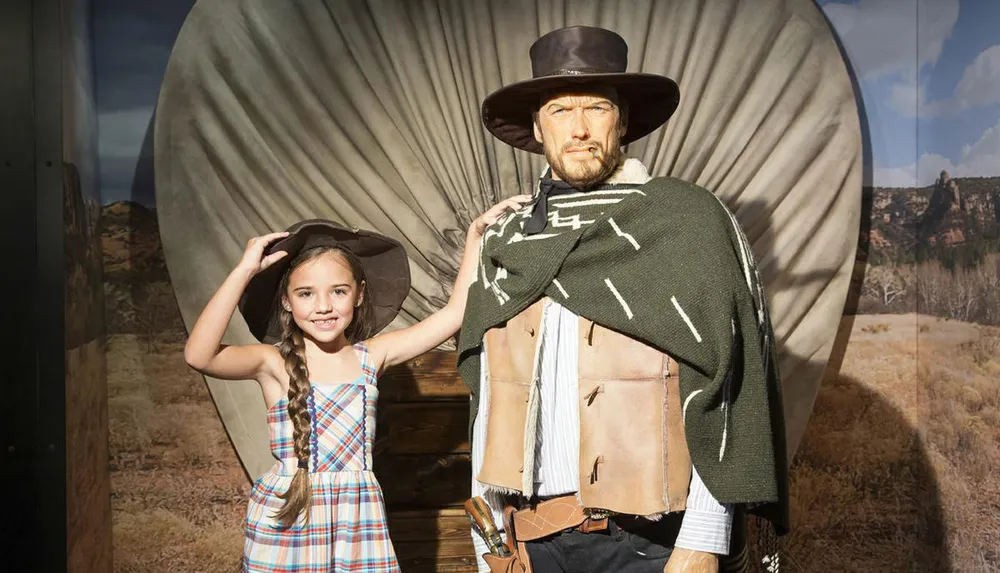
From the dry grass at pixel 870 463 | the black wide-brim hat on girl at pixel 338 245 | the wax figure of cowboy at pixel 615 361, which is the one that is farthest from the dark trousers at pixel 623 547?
the dry grass at pixel 870 463

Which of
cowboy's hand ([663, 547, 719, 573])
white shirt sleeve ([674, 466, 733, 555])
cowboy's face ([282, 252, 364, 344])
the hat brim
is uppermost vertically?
the hat brim

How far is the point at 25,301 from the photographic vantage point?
285 centimetres

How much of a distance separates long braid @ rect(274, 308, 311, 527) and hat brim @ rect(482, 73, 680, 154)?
821 millimetres

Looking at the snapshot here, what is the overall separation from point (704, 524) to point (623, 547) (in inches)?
8.3

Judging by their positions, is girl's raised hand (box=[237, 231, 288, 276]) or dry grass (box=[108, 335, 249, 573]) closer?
girl's raised hand (box=[237, 231, 288, 276])

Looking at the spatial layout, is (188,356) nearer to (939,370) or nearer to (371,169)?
(371,169)

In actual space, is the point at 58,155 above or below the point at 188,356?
above

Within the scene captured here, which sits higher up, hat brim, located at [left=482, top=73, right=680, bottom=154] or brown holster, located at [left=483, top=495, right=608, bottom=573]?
hat brim, located at [left=482, top=73, right=680, bottom=154]

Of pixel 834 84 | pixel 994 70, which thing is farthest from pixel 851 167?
pixel 994 70

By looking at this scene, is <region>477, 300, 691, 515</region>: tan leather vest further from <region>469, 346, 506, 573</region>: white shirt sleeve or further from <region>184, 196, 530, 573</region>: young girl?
<region>184, 196, 530, 573</region>: young girl

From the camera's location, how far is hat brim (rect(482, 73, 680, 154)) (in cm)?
217

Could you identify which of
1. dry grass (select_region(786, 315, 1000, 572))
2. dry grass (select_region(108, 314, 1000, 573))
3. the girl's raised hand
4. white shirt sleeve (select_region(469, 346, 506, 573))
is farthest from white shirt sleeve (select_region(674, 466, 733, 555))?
dry grass (select_region(786, 315, 1000, 572))

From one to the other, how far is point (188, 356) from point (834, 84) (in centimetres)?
252

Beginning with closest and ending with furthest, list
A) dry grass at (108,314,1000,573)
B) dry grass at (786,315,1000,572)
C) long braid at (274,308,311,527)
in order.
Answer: long braid at (274,308,311,527) → dry grass at (108,314,1000,573) → dry grass at (786,315,1000,572)
